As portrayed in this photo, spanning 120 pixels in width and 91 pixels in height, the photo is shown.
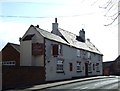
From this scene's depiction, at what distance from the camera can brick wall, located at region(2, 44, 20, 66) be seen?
38.7 metres

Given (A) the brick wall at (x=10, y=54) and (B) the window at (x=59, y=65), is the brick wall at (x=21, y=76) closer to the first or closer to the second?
(B) the window at (x=59, y=65)

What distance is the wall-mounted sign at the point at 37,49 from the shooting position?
35188 mm

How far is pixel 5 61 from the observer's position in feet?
130

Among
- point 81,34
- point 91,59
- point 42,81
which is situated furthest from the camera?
point 81,34

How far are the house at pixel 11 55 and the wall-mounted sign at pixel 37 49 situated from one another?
3.54 m

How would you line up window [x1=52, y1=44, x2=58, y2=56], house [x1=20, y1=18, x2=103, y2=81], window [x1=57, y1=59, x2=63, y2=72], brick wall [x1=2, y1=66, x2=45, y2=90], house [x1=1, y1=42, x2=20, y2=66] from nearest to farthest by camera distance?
brick wall [x1=2, y1=66, x2=45, y2=90] < house [x1=20, y1=18, x2=103, y2=81] < window [x1=52, y1=44, x2=58, y2=56] < house [x1=1, y1=42, x2=20, y2=66] < window [x1=57, y1=59, x2=63, y2=72]

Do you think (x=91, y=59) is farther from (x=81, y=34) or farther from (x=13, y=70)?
(x=13, y=70)

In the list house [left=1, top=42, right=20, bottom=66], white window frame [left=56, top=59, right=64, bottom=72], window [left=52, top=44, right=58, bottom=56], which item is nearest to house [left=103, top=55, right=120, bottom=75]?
white window frame [left=56, top=59, right=64, bottom=72]

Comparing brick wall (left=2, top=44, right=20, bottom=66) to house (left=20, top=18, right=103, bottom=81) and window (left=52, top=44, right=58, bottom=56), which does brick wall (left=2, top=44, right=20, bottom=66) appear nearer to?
house (left=20, top=18, right=103, bottom=81)

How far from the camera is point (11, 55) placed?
3997 cm

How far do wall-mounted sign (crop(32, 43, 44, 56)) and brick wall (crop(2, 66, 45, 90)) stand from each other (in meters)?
2.32

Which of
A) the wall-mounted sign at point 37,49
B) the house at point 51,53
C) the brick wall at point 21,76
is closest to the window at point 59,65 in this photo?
the house at point 51,53

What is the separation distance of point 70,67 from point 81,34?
51.0 feet

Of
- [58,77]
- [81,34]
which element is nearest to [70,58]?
[58,77]
